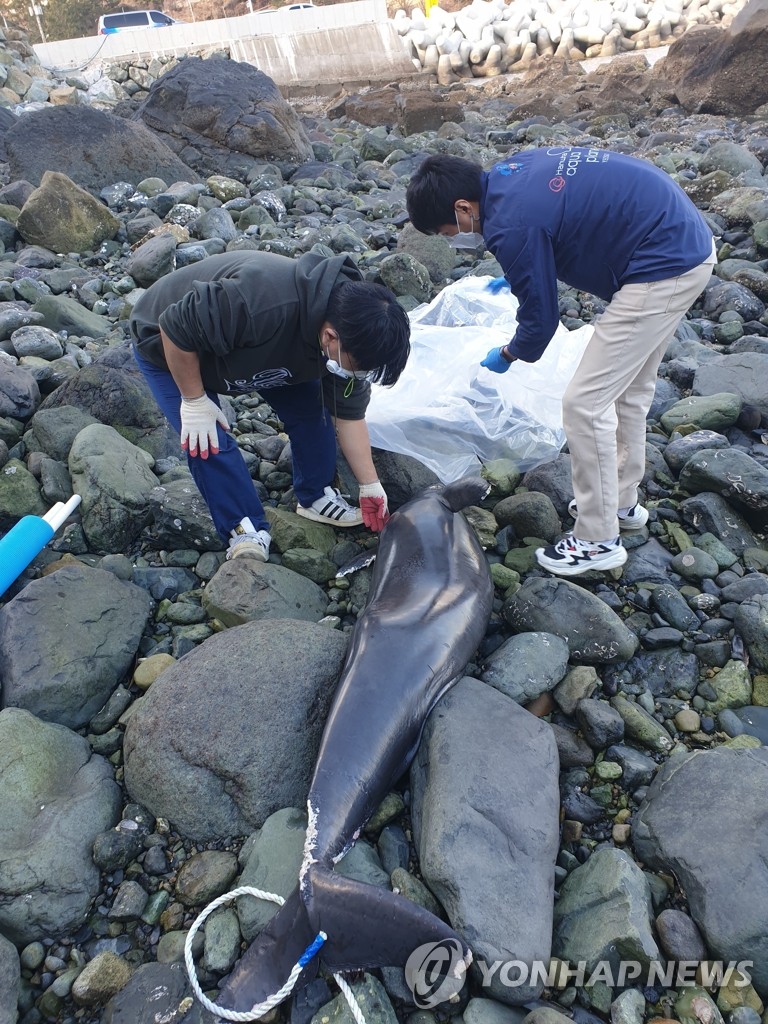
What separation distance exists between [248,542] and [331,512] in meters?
0.60

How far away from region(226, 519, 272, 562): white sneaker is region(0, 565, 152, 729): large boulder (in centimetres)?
54

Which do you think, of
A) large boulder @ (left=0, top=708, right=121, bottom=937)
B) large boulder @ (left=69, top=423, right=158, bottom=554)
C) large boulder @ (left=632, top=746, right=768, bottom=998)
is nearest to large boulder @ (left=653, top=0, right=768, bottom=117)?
large boulder @ (left=69, top=423, right=158, bottom=554)

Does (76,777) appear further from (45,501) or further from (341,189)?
(341,189)

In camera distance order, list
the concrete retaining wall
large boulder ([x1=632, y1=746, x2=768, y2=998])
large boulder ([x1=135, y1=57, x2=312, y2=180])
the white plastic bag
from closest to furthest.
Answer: large boulder ([x1=632, y1=746, x2=768, y2=998]) < the white plastic bag < large boulder ([x1=135, y1=57, x2=312, y2=180]) < the concrete retaining wall

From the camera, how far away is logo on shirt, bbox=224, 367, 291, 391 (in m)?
3.43

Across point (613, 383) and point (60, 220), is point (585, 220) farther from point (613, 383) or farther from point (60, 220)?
point (60, 220)

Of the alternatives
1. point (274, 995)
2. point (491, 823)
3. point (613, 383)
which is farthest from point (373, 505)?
point (274, 995)

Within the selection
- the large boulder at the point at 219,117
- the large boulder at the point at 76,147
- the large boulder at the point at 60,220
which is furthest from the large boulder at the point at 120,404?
the large boulder at the point at 219,117

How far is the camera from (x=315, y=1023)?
2070 millimetres

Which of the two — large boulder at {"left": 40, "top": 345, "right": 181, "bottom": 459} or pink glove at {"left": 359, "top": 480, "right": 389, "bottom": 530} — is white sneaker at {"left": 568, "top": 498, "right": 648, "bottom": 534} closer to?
pink glove at {"left": 359, "top": 480, "right": 389, "bottom": 530}

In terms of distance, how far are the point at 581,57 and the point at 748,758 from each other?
29756 mm

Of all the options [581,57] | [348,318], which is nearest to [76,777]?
[348,318]

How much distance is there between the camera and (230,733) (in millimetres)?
2668

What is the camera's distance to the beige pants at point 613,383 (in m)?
3.15
